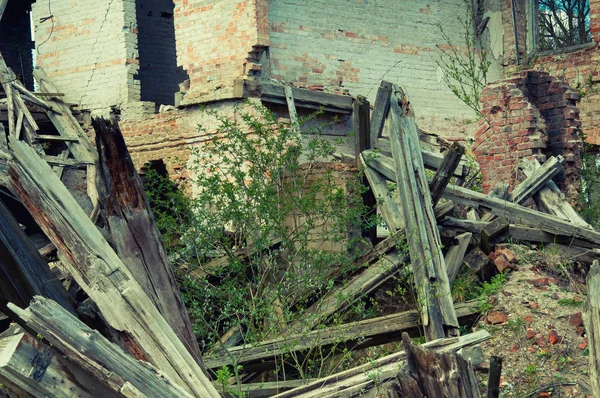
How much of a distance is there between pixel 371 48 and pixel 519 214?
4.35 m

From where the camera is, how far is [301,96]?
11.7m

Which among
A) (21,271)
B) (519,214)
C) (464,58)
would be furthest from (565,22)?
(21,271)

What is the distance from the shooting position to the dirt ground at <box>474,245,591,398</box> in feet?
25.4

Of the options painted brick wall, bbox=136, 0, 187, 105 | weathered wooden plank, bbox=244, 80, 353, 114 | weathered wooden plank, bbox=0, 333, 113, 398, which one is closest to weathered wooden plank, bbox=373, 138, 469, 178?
weathered wooden plank, bbox=244, 80, 353, 114

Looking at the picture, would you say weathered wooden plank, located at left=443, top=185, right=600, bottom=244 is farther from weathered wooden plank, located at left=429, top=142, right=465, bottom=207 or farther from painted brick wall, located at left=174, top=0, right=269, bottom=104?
painted brick wall, located at left=174, top=0, right=269, bottom=104

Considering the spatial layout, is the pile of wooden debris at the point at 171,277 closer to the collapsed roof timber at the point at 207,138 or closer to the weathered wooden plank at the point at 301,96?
the collapsed roof timber at the point at 207,138

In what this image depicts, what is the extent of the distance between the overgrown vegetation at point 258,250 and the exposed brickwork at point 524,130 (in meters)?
2.67

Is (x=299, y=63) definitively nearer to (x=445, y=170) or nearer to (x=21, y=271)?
(x=445, y=170)

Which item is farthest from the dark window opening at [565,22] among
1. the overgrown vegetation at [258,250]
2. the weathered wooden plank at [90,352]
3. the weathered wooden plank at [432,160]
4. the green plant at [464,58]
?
the weathered wooden plank at [90,352]

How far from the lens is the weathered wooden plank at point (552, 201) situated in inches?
385

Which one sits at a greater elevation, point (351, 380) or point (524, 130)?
point (524, 130)

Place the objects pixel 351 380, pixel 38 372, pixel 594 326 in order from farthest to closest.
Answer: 1. pixel 351 380
2. pixel 594 326
3. pixel 38 372

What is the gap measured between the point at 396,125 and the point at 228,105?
302 centimetres

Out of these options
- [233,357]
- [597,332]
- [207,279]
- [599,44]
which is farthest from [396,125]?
[599,44]
